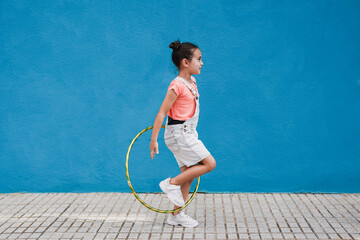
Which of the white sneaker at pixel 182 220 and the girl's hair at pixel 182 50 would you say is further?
the white sneaker at pixel 182 220

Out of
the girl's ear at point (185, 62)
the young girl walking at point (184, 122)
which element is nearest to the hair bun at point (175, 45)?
the young girl walking at point (184, 122)

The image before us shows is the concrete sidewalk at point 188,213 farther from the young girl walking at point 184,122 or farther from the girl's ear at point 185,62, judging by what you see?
the girl's ear at point 185,62

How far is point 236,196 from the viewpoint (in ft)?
17.5

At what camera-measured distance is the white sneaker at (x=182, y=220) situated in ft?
14.2

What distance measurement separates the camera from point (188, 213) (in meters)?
4.71

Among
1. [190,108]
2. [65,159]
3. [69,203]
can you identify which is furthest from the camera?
[65,159]

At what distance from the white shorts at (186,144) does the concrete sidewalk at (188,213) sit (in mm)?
693

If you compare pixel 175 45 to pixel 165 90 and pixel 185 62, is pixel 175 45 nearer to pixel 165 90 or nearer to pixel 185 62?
pixel 185 62

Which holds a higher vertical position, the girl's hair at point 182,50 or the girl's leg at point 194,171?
the girl's hair at point 182,50

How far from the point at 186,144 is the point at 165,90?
140 centimetres

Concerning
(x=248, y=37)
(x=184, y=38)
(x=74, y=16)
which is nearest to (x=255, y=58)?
(x=248, y=37)

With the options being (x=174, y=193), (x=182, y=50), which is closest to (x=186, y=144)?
(x=174, y=193)

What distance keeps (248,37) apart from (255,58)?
26cm

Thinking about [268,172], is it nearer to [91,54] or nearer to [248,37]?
[248,37]
